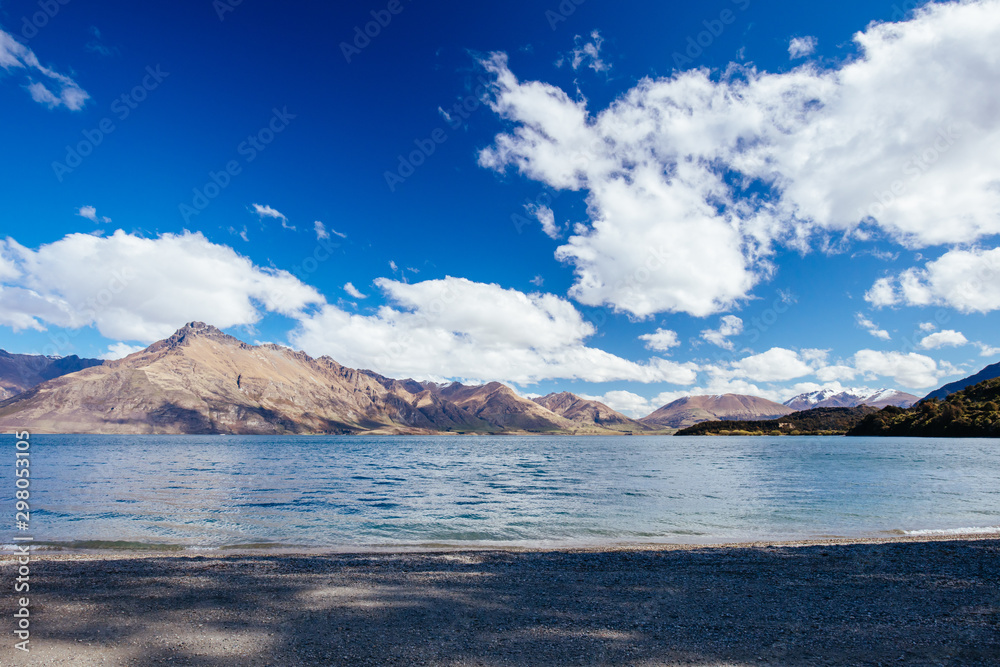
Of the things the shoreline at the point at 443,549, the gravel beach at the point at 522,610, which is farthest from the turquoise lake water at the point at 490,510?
the gravel beach at the point at 522,610

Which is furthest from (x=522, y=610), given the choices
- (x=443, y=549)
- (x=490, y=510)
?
(x=490, y=510)

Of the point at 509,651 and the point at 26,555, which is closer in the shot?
the point at 509,651

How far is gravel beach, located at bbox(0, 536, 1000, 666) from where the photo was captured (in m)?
8.78

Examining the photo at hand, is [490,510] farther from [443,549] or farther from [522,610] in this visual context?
[522,610]

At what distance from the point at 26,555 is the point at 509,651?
23151mm

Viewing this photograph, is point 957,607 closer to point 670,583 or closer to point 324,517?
point 670,583

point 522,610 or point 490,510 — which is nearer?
point 522,610

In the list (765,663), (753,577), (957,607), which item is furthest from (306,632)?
(957,607)

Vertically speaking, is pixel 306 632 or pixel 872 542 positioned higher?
pixel 306 632

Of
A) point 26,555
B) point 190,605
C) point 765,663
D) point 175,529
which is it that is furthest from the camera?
point 175,529

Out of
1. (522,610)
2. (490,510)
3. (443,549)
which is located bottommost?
(490,510)

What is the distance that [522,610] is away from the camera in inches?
446

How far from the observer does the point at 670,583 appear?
45.5 feet

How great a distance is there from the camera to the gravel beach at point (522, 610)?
8781mm
